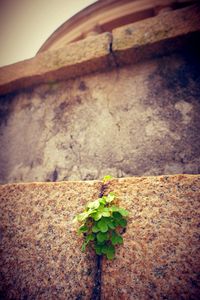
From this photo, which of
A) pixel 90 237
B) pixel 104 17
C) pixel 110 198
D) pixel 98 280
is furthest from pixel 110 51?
pixel 104 17

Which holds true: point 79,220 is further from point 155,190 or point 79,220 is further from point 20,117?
point 20,117

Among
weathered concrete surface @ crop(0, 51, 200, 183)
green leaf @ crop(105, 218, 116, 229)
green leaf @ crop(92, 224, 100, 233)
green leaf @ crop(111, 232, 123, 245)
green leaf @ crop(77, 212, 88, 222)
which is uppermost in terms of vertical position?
weathered concrete surface @ crop(0, 51, 200, 183)

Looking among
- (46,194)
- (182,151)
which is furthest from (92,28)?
(46,194)

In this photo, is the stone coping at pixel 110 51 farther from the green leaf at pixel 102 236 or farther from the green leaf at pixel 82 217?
the green leaf at pixel 102 236

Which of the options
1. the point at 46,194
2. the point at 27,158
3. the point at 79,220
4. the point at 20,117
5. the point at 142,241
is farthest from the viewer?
the point at 20,117

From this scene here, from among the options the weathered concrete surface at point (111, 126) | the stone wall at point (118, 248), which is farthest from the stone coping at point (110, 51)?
the stone wall at point (118, 248)

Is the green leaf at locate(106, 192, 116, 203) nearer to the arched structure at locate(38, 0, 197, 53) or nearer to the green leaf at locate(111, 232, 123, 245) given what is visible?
the green leaf at locate(111, 232, 123, 245)

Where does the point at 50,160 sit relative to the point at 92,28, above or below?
below

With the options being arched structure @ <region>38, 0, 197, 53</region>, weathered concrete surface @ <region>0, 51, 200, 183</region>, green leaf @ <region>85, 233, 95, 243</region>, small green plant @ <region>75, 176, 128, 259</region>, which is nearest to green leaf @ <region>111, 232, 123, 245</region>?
small green plant @ <region>75, 176, 128, 259</region>
